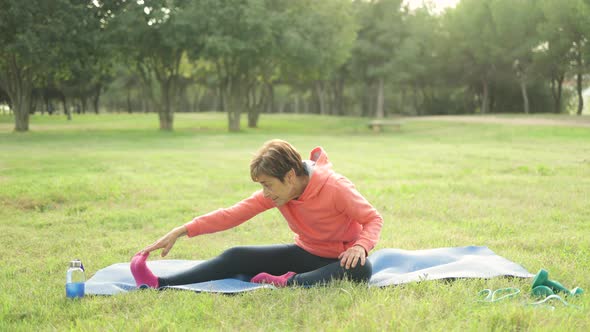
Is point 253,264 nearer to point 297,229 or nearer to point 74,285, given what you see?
point 297,229

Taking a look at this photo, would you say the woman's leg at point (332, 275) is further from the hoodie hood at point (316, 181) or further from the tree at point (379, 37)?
the tree at point (379, 37)

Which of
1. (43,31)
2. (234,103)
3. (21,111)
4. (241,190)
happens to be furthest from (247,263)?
(234,103)

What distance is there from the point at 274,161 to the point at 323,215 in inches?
26.3

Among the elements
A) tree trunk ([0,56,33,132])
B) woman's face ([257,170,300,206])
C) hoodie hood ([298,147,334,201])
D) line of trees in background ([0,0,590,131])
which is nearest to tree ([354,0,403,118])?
line of trees in background ([0,0,590,131])

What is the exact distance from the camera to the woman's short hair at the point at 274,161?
13.4 ft

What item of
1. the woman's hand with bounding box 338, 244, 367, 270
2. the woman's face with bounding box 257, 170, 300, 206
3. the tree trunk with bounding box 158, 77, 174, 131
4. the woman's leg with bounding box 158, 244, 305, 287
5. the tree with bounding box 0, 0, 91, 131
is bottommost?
the woman's leg with bounding box 158, 244, 305, 287

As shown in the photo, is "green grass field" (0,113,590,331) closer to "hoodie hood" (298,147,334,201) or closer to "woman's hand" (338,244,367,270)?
"woman's hand" (338,244,367,270)

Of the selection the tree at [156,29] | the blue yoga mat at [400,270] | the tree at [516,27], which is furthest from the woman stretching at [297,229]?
the tree at [516,27]

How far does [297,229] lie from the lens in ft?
15.3

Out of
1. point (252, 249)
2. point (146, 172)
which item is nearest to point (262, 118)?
point (146, 172)

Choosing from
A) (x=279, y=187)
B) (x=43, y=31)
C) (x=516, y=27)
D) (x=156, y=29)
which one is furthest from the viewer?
(x=516, y=27)

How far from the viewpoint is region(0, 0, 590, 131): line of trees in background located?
27.4 meters

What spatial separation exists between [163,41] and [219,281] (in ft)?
84.5

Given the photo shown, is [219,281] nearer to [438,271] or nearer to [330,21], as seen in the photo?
[438,271]
